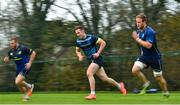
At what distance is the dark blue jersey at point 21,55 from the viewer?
1416cm

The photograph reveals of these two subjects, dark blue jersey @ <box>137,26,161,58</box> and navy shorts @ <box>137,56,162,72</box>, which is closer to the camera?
dark blue jersey @ <box>137,26,161,58</box>

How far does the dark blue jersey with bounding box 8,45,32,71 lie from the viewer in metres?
14.2

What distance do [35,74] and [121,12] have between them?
422 cm

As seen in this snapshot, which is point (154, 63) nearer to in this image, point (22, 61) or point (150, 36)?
point (150, 36)

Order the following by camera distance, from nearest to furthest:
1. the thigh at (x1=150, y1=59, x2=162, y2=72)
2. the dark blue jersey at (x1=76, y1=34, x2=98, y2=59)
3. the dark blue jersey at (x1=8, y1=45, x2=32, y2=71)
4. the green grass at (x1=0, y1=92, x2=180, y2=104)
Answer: the green grass at (x1=0, y1=92, x2=180, y2=104) < the thigh at (x1=150, y1=59, x2=162, y2=72) < the dark blue jersey at (x1=76, y1=34, x2=98, y2=59) < the dark blue jersey at (x1=8, y1=45, x2=32, y2=71)

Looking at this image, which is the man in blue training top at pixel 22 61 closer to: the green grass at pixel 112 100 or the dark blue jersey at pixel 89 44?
the green grass at pixel 112 100

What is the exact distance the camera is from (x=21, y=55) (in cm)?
1427

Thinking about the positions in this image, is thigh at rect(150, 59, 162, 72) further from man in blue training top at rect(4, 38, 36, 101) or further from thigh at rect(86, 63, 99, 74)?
man in blue training top at rect(4, 38, 36, 101)

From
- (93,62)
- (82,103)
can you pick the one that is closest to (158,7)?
(93,62)

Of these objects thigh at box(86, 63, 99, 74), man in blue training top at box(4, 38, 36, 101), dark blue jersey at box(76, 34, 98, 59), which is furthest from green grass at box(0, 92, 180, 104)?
dark blue jersey at box(76, 34, 98, 59)

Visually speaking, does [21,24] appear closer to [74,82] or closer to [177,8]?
[74,82]

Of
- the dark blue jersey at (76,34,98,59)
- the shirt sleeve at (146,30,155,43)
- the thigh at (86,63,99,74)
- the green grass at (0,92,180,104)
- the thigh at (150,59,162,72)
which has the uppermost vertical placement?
the shirt sleeve at (146,30,155,43)

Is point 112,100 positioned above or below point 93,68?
below

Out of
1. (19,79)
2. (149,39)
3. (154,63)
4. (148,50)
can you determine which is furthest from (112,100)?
(19,79)
